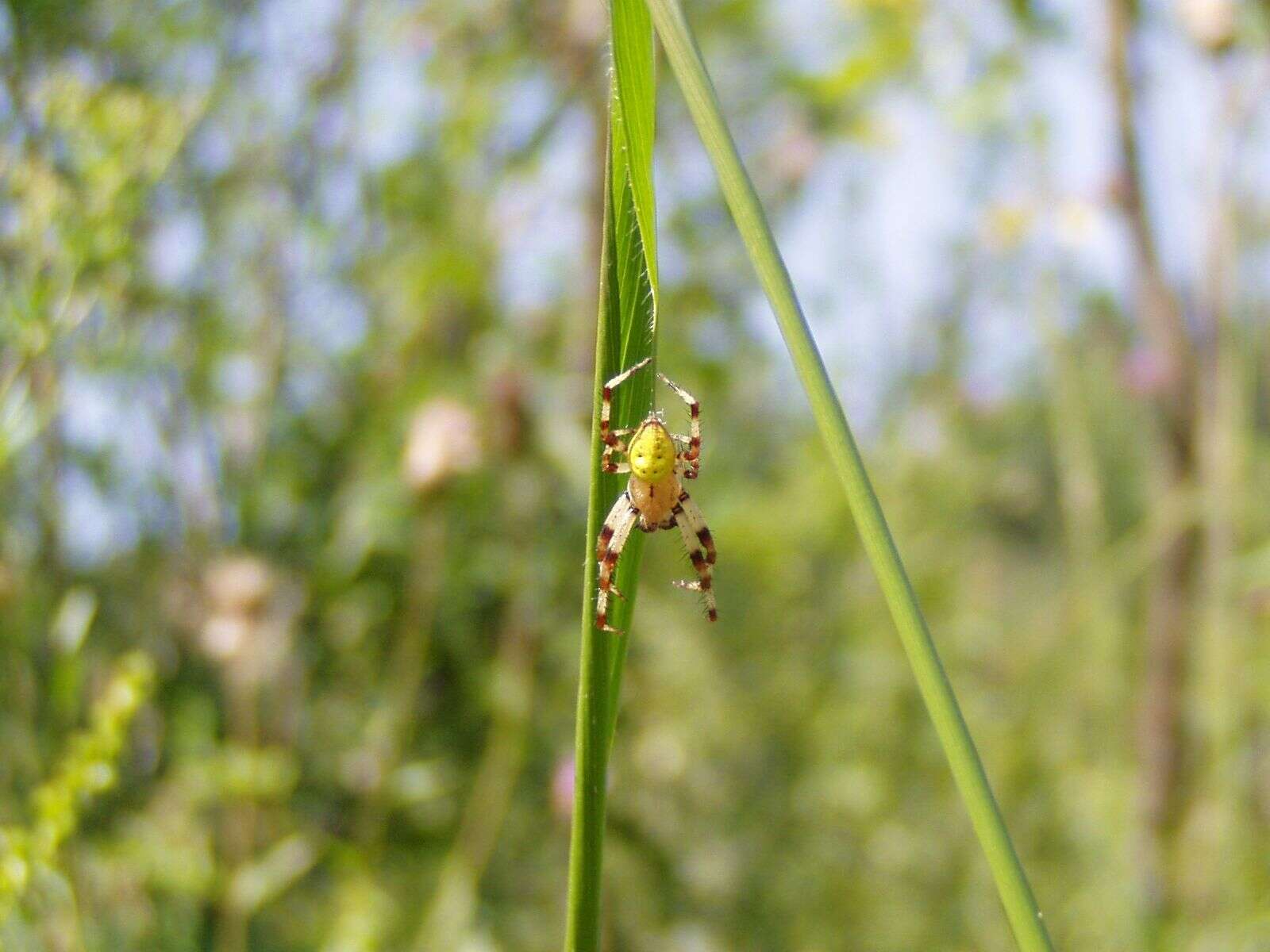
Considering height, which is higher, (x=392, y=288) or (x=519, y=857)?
(x=392, y=288)

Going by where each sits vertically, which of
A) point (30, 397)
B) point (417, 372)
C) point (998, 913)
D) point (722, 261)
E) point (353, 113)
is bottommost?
point (30, 397)

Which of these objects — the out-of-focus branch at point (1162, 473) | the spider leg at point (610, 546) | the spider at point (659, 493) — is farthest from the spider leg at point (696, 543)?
the out-of-focus branch at point (1162, 473)

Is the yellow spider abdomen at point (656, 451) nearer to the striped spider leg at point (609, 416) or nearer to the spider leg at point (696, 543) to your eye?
the spider leg at point (696, 543)

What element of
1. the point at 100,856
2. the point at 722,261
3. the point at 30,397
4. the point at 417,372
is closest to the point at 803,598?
the point at 722,261

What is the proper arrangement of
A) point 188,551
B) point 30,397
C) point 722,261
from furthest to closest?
point 722,261 → point 188,551 → point 30,397

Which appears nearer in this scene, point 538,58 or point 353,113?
point 353,113

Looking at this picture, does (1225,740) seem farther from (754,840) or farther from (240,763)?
(240,763)

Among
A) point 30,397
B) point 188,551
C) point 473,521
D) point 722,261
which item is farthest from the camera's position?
point 722,261

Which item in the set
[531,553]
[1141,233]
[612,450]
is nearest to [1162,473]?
[1141,233]
